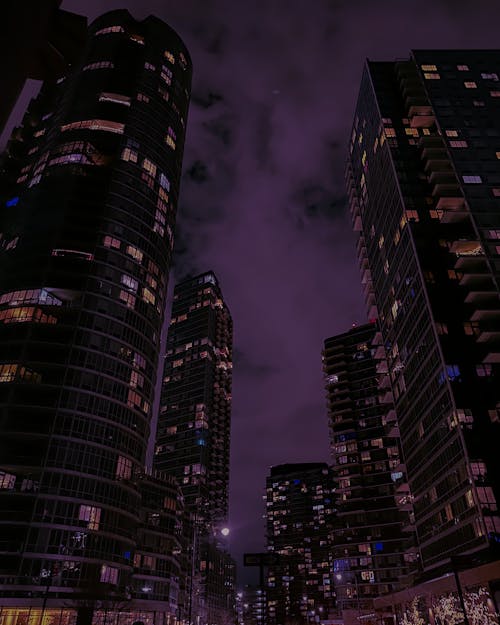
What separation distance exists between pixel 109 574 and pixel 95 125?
84276mm

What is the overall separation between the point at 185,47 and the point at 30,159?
2071 inches

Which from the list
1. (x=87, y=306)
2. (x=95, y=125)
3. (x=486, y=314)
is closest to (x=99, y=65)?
(x=95, y=125)

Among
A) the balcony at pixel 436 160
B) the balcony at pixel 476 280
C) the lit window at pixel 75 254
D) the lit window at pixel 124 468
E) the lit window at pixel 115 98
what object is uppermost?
the lit window at pixel 115 98

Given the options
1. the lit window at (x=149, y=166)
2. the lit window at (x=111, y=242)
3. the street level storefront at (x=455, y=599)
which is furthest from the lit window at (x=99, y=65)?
the street level storefront at (x=455, y=599)

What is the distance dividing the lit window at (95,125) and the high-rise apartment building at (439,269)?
58390mm

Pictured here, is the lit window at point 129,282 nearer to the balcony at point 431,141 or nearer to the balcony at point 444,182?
the balcony at point 444,182

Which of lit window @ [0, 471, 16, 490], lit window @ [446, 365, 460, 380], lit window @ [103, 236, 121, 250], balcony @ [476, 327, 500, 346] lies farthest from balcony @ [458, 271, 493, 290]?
lit window @ [0, 471, 16, 490]

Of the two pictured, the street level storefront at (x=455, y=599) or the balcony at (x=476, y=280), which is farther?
the balcony at (x=476, y=280)

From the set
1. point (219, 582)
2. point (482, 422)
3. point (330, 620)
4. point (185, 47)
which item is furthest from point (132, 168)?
point (219, 582)

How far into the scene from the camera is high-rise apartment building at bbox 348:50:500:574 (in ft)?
236

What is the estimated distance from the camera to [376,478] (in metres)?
142

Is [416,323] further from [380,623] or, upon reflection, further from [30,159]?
[30,159]

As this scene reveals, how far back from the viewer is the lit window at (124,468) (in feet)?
257

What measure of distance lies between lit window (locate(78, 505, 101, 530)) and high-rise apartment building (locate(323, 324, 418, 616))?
6035 centimetres
